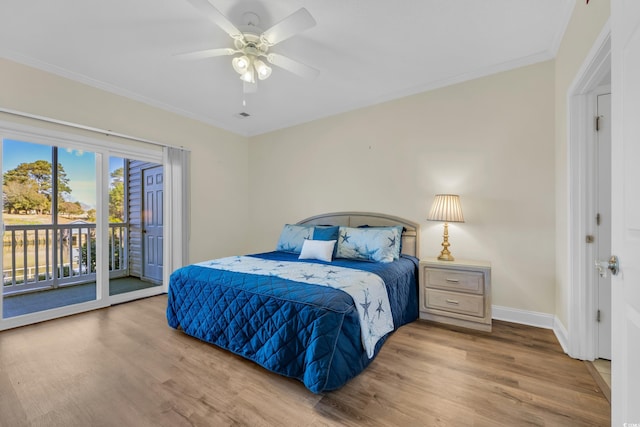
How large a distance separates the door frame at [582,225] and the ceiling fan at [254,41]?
6.58ft

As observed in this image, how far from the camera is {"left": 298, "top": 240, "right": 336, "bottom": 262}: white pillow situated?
2.98 m

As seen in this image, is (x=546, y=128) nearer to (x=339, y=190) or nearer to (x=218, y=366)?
(x=339, y=190)

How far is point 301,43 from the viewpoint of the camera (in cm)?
236

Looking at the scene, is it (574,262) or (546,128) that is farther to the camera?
(546,128)

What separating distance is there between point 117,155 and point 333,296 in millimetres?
3396

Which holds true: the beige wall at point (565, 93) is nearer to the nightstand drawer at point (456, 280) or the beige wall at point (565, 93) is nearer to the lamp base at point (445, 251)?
the nightstand drawer at point (456, 280)

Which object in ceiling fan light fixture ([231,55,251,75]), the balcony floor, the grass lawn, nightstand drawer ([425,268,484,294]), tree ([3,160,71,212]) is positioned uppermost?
ceiling fan light fixture ([231,55,251,75])

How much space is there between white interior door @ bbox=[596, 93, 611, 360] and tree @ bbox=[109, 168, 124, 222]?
5.05m
